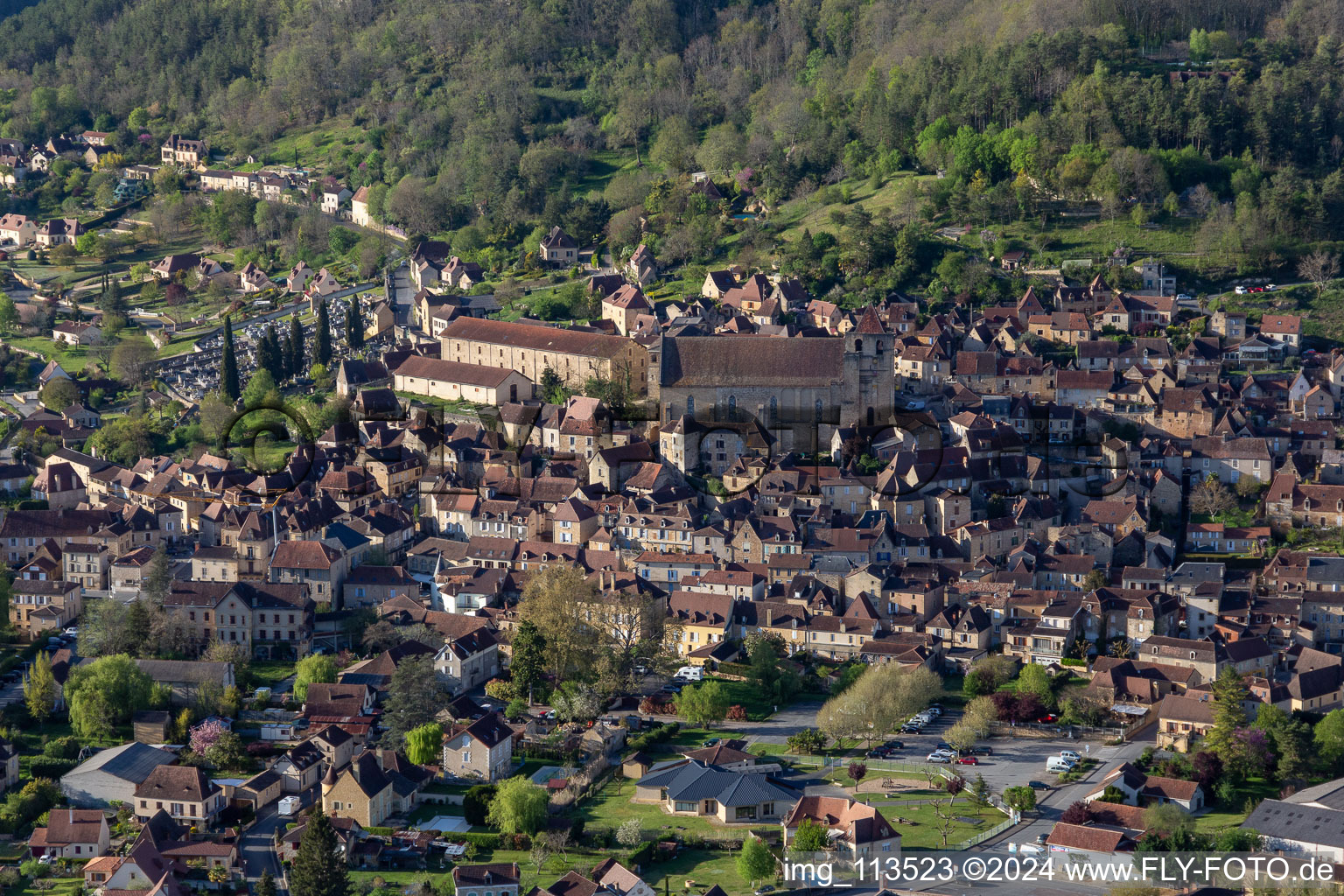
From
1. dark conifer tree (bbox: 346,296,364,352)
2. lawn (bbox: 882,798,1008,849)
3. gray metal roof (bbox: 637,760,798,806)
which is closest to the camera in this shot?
lawn (bbox: 882,798,1008,849)

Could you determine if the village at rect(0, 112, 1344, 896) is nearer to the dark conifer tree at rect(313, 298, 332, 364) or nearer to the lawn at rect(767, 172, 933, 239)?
the dark conifer tree at rect(313, 298, 332, 364)

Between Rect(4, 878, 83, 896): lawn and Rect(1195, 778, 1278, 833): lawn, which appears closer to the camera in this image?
Rect(4, 878, 83, 896): lawn

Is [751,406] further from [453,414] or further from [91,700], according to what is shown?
[91,700]

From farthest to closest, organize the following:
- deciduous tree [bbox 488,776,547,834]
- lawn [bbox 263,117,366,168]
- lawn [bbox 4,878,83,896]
Answer: 1. lawn [bbox 263,117,366,168]
2. deciduous tree [bbox 488,776,547,834]
3. lawn [bbox 4,878,83,896]

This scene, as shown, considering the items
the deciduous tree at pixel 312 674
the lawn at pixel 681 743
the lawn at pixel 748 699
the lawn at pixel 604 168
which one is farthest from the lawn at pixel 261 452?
the lawn at pixel 604 168

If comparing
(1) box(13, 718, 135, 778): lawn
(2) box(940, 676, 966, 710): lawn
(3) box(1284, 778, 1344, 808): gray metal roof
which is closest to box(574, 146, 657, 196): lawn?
(2) box(940, 676, 966, 710): lawn
